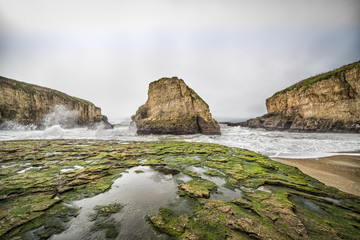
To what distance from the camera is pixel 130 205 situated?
2807mm

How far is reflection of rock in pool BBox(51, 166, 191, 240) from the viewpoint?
2045 mm

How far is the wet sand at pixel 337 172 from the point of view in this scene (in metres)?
4.19

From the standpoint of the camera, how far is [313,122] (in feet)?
92.0

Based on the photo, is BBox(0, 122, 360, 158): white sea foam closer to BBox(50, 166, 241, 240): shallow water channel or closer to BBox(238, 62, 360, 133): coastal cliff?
BBox(50, 166, 241, 240): shallow water channel

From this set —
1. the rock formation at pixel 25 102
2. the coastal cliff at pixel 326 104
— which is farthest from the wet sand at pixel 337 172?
the rock formation at pixel 25 102

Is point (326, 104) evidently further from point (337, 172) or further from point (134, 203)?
point (134, 203)

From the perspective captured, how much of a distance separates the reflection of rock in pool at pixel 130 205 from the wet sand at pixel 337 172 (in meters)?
4.98

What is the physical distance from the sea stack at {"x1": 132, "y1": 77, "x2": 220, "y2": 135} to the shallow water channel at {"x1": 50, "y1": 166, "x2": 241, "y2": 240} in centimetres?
1813

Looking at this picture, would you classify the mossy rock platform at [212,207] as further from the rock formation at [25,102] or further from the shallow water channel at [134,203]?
the rock formation at [25,102]

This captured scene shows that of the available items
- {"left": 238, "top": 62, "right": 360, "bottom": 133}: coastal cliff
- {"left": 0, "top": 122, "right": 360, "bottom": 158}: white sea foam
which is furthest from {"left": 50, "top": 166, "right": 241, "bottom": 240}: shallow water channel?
{"left": 238, "top": 62, "right": 360, "bottom": 133}: coastal cliff

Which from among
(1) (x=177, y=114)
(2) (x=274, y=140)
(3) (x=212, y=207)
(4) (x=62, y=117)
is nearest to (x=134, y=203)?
(3) (x=212, y=207)

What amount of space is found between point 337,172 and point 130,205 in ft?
26.0

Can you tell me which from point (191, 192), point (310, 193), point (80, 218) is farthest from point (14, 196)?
point (310, 193)

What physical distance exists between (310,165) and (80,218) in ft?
29.2
